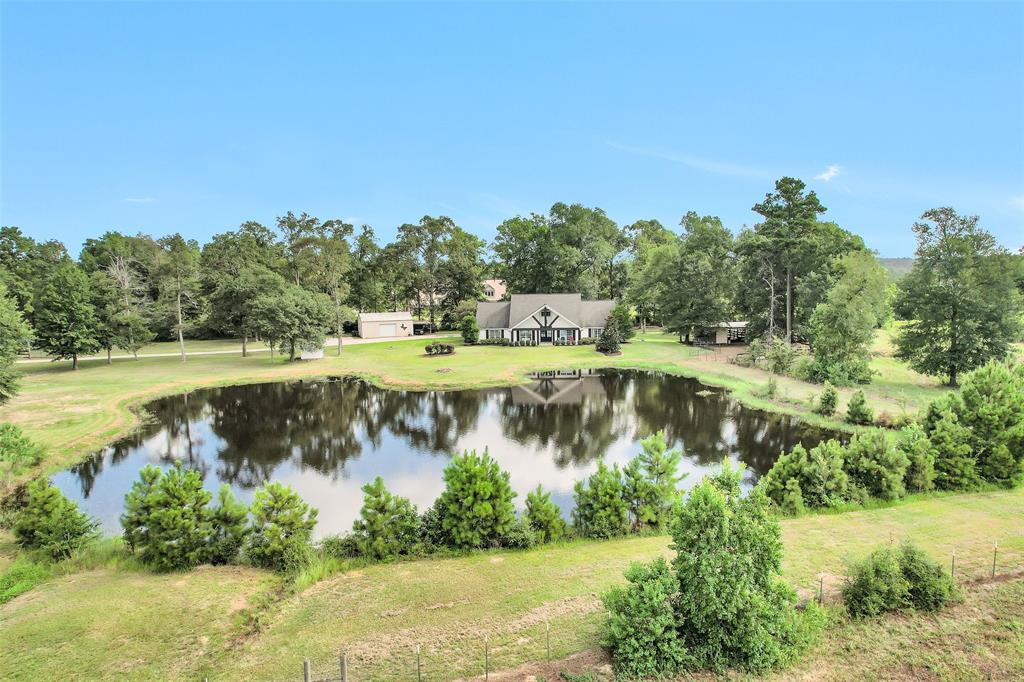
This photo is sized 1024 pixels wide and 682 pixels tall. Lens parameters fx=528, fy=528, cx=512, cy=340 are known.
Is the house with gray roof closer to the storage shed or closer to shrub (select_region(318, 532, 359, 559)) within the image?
the storage shed

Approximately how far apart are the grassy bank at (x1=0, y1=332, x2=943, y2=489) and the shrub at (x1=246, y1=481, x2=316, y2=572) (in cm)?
1278

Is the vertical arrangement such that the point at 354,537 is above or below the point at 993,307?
below

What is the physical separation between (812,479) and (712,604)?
941 cm

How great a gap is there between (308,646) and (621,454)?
14628mm

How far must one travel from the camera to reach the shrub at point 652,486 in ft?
46.0

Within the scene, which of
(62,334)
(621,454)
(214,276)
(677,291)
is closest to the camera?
(621,454)

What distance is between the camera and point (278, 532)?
1225 centimetres

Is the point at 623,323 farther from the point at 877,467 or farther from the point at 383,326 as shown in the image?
the point at 877,467

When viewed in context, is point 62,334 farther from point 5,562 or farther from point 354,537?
point 354,537

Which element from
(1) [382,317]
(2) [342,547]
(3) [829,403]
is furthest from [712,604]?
(1) [382,317]

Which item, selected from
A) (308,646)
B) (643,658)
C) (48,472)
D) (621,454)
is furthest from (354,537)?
(48,472)

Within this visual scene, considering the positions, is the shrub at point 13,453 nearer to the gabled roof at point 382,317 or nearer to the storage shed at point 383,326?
the storage shed at point 383,326

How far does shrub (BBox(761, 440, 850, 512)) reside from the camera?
15000mm

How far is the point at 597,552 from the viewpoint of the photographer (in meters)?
12.5
